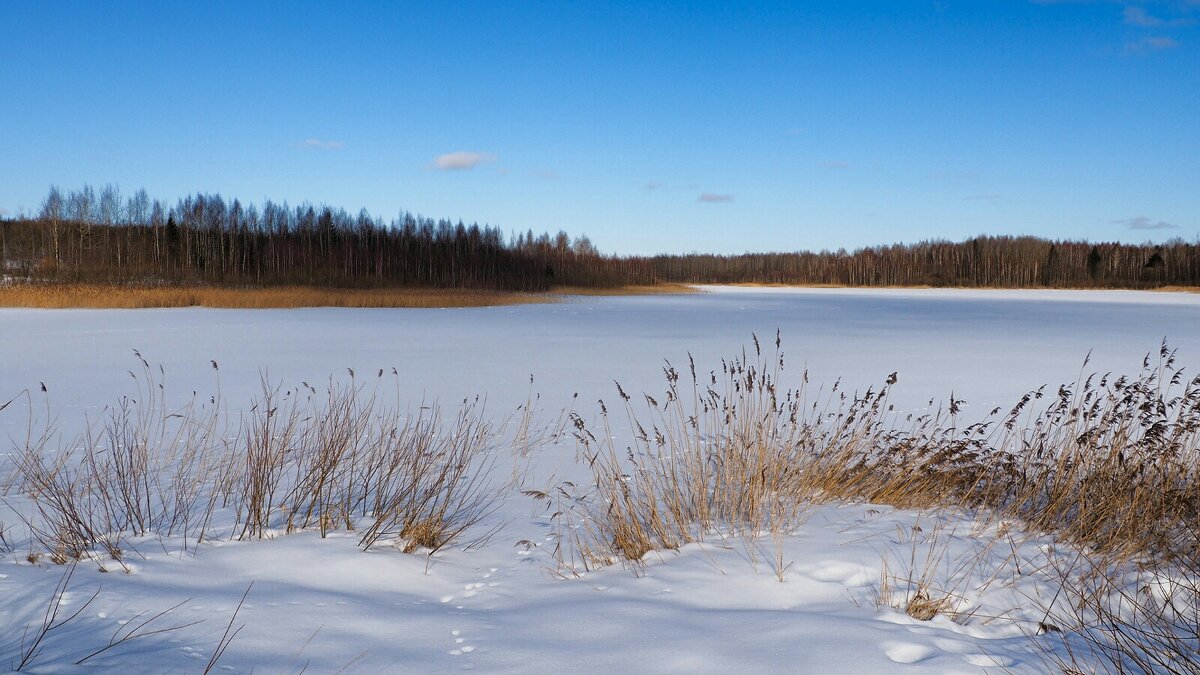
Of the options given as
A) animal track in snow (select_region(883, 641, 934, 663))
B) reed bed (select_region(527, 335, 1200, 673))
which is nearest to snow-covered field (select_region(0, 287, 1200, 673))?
animal track in snow (select_region(883, 641, 934, 663))

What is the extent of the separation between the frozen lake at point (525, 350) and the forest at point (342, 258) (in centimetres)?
2638

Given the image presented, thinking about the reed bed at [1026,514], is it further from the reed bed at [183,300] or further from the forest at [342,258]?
the forest at [342,258]

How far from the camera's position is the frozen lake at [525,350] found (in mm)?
9484

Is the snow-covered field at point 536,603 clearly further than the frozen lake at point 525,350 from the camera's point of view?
No

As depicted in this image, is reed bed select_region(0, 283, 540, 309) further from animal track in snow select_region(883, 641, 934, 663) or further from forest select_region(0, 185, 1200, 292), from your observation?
animal track in snow select_region(883, 641, 934, 663)

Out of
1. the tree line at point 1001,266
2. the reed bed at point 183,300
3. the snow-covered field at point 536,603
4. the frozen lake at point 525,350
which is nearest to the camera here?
the snow-covered field at point 536,603

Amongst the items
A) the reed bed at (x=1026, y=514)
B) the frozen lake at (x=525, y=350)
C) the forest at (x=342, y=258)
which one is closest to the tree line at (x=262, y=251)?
the forest at (x=342, y=258)

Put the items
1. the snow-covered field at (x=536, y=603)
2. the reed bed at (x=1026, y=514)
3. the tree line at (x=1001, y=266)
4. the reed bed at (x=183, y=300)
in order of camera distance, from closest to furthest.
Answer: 1. the snow-covered field at (x=536, y=603)
2. the reed bed at (x=1026, y=514)
3. the reed bed at (x=183, y=300)
4. the tree line at (x=1001, y=266)

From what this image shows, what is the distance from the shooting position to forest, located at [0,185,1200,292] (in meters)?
51.0

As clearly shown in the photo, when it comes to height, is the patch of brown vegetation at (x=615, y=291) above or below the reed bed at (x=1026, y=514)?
above

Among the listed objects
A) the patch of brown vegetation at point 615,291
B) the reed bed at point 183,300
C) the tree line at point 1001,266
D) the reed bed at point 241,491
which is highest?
the tree line at point 1001,266

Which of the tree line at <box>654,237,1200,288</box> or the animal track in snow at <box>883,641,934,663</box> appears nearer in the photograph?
the animal track in snow at <box>883,641,934,663</box>

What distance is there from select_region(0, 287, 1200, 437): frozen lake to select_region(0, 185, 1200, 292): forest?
2638cm

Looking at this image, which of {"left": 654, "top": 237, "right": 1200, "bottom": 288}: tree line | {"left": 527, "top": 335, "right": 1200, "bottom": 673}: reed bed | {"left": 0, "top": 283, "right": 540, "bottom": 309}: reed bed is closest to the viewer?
{"left": 527, "top": 335, "right": 1200, "bottom": 673}: reed bed
